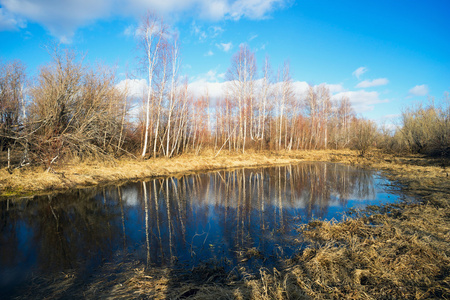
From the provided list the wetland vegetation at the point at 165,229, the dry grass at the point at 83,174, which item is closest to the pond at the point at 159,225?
the wetland vegetation at the point at 165,229

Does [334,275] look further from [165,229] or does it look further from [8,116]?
[8,116]

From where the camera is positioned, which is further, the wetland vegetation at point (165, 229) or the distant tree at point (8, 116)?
the distant tree at point (8, 116)

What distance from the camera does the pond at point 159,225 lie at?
430 centimetres

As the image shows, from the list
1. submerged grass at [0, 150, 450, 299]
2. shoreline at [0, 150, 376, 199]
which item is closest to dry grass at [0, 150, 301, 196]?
shoreline at [0, 150, 376, 199]

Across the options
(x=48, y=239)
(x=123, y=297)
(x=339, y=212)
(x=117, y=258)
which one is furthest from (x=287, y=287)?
(x=48, y=239)

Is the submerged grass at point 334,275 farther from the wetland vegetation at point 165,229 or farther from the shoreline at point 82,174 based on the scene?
the shoreline at point 82,174

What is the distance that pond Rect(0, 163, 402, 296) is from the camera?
4305 mm

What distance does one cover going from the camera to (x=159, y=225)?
244 inches

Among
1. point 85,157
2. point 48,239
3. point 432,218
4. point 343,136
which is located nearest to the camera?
point 48,239

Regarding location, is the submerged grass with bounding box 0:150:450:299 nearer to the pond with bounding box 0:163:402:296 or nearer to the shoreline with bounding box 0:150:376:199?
the pond with bounding box 0:163:402:296

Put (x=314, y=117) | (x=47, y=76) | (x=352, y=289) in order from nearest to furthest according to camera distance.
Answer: (x=352, y=289) → (x=47, y=76) → (x=314, y=117)

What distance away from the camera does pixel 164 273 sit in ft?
12.4

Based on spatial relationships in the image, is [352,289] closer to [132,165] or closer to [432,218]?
[432,218]

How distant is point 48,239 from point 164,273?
358 cm
